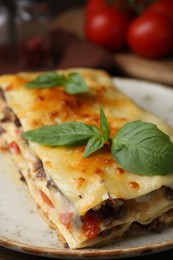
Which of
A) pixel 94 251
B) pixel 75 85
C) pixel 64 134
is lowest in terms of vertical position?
pixel 94 251

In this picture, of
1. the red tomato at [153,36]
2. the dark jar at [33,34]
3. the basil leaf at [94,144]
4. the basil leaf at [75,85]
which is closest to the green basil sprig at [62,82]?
the basil leaf at [75,85]

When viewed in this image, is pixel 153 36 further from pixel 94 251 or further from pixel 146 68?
pixel 94 251

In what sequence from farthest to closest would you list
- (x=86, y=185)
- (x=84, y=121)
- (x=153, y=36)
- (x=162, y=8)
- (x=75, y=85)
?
(x=162, y=8) → (x=153, y=36) → (x=75, y=85) → (x=84, y=121) → (x=86, y=185)

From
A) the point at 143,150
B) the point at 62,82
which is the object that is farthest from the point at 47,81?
the point at 143,150

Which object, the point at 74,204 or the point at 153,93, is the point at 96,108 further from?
the point at 153,93

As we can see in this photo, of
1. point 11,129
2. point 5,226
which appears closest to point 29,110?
point 11,129

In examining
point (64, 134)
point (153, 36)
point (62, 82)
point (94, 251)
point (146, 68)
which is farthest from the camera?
point (153, 36)

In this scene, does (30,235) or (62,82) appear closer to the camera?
(30,235)
